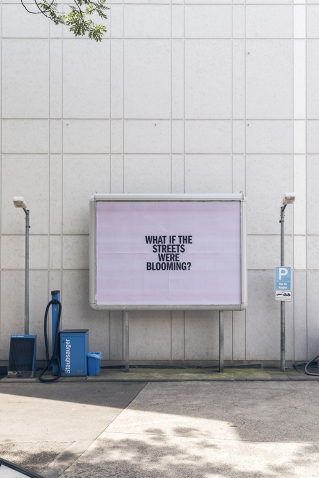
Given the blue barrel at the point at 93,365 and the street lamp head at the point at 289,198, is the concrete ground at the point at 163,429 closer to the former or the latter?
the blue barrel at the point at 93,365

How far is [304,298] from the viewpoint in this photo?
404 inches

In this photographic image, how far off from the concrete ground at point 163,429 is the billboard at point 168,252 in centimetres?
172

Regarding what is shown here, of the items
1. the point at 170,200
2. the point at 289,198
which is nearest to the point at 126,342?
the point at 170,200

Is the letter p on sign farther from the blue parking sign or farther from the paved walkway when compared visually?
the paved walkway

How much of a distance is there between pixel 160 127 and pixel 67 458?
281 inches

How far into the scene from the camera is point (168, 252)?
31.9 ft

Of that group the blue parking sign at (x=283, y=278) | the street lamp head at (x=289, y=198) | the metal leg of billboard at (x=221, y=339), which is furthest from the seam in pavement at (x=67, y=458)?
the street lamp head at (x=289, y=198)

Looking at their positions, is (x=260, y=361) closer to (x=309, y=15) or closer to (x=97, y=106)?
(x=97, y=106)

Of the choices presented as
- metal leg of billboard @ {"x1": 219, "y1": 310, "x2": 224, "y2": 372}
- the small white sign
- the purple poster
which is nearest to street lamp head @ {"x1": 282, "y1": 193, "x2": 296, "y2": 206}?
the purple poster

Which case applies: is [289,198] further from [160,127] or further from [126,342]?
[126,342]

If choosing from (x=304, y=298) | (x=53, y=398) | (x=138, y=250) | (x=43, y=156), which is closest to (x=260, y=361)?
(x=304, y=298)

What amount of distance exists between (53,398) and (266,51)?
27.2 ft

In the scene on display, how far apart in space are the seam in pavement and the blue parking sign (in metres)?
5.17

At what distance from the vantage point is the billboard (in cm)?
962
